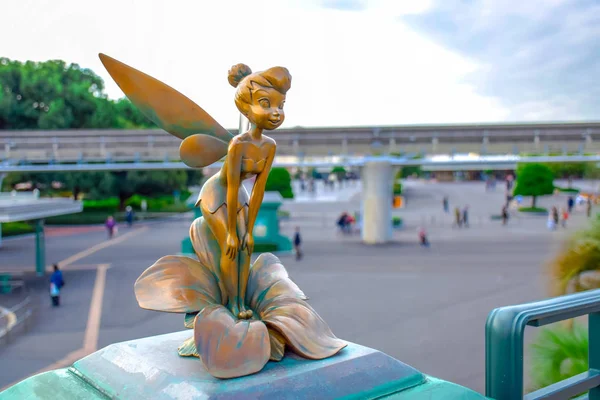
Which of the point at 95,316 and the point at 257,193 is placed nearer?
the point at 257,193

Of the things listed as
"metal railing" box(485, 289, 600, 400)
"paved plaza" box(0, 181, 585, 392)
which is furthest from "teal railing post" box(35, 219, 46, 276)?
"metal railing" box(485, 289, 600, 400)

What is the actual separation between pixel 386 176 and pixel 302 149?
3.64 meters

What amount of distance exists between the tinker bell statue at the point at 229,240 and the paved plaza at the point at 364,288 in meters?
5.41

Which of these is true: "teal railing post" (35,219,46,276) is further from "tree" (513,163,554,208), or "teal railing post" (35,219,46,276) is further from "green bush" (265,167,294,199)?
"tree" (513,163,554,208)

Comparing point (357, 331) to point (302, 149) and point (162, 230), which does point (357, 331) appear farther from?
point (162, 230)

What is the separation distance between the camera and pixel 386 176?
2434 cm

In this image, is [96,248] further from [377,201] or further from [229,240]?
[229,240]

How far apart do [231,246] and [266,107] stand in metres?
1.12

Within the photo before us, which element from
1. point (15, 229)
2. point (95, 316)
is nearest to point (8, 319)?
point (95, 316)

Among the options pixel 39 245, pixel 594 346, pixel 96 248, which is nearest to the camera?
pixel 594 346

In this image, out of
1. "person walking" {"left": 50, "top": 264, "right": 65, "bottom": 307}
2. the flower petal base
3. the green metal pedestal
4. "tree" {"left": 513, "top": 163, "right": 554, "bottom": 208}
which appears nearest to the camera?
the green metal pedestal

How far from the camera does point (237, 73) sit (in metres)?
4.80

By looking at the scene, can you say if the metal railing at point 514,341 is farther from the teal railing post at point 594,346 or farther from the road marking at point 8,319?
the road marking at point 8,319

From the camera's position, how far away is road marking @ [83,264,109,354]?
11269 millimetres
